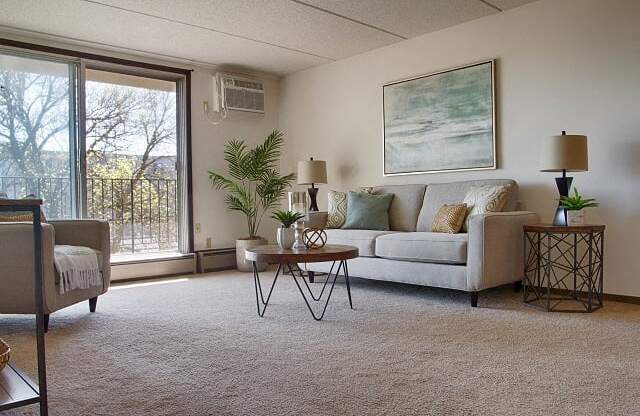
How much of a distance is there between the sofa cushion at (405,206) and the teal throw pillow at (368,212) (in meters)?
0.08

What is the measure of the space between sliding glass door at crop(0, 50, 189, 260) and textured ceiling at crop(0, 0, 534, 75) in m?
0.34

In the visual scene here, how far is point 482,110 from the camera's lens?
421 cm

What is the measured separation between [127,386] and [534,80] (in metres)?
3.55

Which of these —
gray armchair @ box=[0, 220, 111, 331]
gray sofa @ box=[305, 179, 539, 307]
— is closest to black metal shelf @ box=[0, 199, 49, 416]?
gray armchair @ box=[0, 220, 111, 331]

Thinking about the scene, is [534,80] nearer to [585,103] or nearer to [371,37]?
[585,103]

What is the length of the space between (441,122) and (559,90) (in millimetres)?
1015

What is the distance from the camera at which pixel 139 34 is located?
14.6 ft

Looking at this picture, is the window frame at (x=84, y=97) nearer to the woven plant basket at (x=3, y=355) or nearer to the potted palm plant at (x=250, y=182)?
the potted palm plant at (x=250, y=182)

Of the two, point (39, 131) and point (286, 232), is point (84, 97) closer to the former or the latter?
point (39, 131)

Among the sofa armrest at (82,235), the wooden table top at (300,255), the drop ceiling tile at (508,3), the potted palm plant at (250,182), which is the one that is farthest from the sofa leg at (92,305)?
the drop ceiling tile at (508,3)

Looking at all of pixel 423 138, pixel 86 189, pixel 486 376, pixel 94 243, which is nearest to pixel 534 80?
pixel 423 138

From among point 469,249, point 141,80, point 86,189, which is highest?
point 141,80

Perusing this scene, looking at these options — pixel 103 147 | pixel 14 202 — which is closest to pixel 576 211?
pixel 14 202

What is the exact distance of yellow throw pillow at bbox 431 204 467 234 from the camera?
12.4 ft
